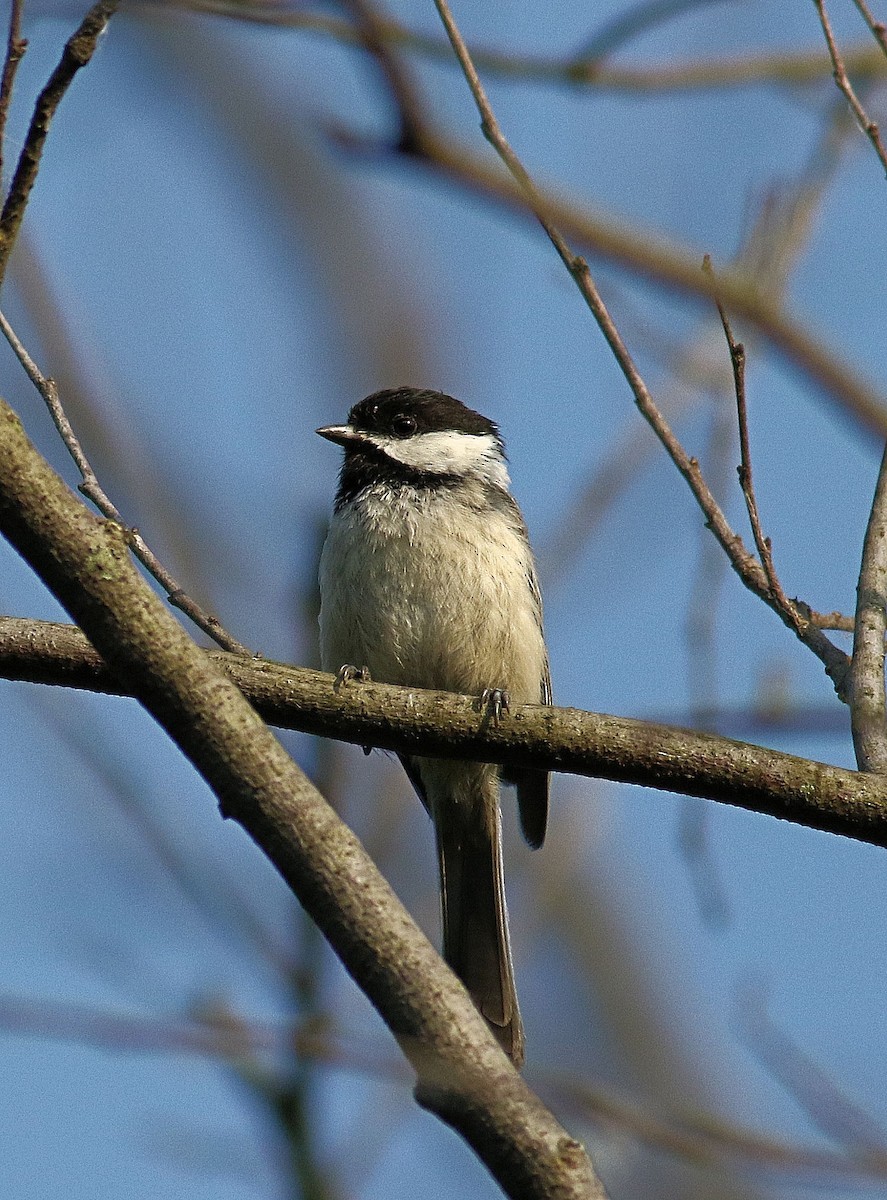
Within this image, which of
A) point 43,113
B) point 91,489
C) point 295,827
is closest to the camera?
point 295,827

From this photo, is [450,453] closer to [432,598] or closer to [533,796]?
[432,598]

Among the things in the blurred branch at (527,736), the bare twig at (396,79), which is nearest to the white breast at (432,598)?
the bare twig at (396,79)

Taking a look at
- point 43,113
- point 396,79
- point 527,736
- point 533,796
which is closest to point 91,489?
point 43,113

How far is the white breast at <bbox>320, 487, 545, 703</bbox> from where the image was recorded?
5.54m

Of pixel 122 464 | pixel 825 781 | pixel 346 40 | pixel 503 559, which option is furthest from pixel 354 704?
pixel 122 464

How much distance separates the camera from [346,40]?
492 centimetres

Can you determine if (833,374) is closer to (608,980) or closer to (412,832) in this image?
(412,832)

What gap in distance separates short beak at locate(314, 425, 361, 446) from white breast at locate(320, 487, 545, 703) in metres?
0.64

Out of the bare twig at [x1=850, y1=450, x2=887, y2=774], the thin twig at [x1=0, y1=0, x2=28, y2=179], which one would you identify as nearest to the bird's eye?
the bare twig at [x1=850, y1=450, x2=887, y2=774]

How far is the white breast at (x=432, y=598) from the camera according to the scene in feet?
18.2

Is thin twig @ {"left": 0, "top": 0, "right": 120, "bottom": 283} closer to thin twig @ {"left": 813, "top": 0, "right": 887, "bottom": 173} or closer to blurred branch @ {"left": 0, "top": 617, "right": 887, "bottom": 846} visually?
blurred branch @ {"left": 0, "top": 617, "right": 887, "bottom": 846}

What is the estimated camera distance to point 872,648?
3641 mm

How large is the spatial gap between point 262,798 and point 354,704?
1.09 metres

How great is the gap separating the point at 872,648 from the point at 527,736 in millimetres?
952
